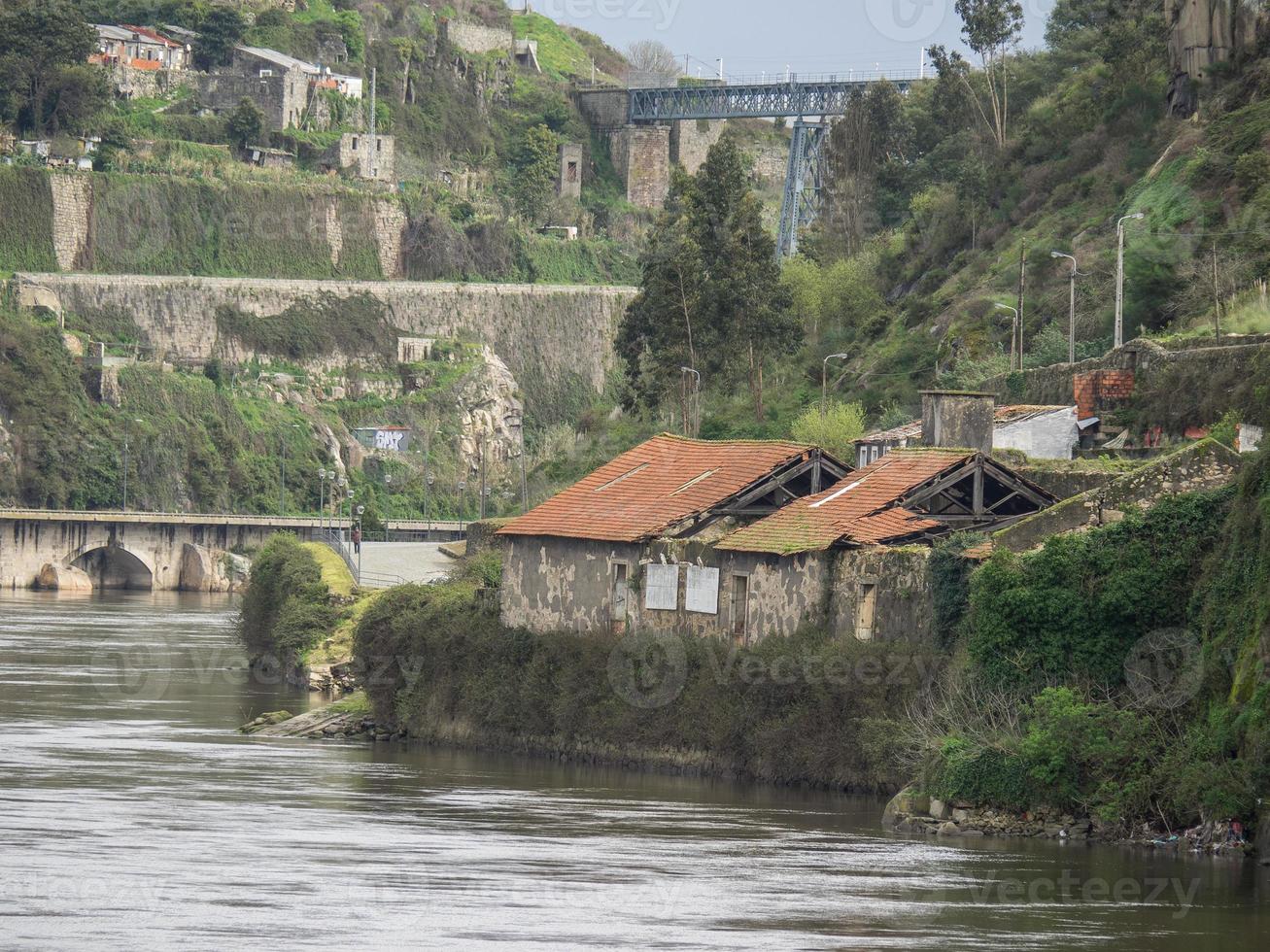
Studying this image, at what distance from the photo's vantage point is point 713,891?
34.0 meters

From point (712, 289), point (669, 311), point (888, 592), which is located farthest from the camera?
point (669, 311)

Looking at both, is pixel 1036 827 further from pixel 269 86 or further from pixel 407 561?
pixel 269 86

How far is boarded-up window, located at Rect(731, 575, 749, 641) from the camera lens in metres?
46.3

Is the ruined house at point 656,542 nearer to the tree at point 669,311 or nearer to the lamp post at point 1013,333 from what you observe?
the lamp post at point 1013,333

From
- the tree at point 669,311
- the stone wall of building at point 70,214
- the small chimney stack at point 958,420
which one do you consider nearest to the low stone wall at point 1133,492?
the small chimney stack at point 958,420

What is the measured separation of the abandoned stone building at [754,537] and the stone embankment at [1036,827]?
4.11 meters

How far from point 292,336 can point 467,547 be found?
10658 centimetres

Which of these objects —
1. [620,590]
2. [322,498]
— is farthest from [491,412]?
[620,590]

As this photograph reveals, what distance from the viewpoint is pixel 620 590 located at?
49.1 metres

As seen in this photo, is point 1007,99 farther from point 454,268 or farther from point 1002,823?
point 454,268

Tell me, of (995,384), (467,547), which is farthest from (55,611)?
(995,384)

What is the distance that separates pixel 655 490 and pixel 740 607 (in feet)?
18.5

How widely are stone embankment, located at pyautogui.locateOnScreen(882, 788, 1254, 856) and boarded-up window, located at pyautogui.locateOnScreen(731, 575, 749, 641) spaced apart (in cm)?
677

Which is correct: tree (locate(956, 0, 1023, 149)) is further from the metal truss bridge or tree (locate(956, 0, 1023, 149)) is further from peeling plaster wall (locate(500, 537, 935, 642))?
peeling plaster wall (locate(500, 537, 935, 642))
